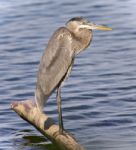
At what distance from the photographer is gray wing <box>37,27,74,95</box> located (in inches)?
370

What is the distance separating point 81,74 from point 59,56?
3661 millimetres

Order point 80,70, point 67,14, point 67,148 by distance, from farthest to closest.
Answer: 1. point 67,14
2. point 80,70
3. point 67,148

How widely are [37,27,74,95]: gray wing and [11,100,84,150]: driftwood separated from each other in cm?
32

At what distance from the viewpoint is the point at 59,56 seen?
9.48 metres

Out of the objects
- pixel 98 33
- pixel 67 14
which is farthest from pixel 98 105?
pixel 67 14

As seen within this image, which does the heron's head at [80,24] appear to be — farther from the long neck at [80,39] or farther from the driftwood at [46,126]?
the driftwood at [46,126]

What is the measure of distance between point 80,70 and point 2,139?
3.38m

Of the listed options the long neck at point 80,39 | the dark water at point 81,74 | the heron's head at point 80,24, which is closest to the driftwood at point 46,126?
the dark water at point 81,74

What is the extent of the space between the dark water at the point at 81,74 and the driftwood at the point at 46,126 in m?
0.59

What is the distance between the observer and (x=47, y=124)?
9227 millimetres

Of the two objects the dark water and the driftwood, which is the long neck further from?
the dark water

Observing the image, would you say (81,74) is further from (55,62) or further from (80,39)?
(55,62)

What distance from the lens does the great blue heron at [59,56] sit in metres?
9.40

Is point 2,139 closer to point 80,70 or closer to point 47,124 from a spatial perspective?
point 47,124
